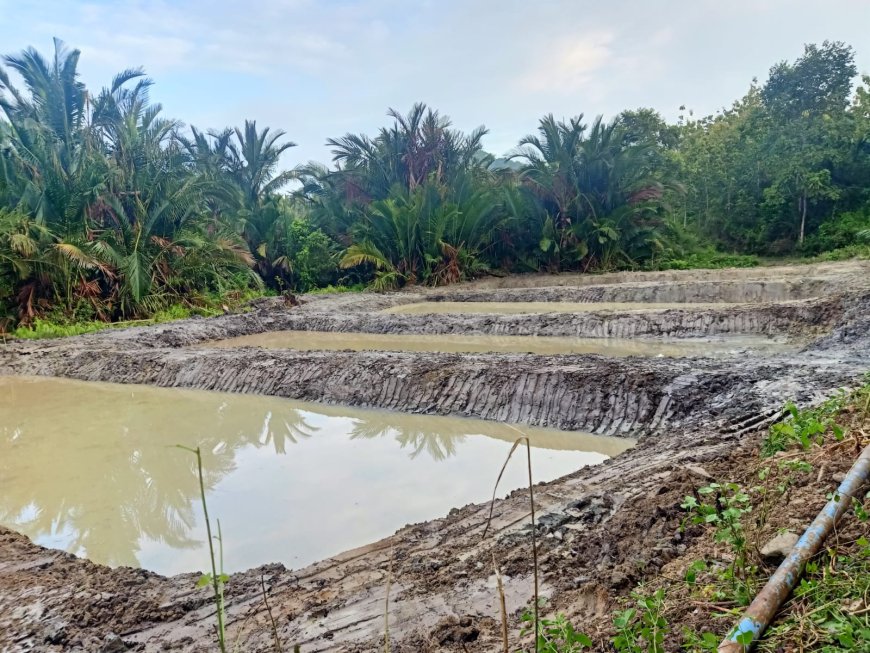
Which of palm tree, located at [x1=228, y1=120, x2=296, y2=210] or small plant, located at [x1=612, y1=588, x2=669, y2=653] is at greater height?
palm tree, located at [x1=228, y1=120, x2=296, y2=210]

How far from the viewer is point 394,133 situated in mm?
20172

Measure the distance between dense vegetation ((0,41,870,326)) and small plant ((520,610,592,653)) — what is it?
1280cm

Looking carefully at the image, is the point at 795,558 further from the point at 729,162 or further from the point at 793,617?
the point at 729,162

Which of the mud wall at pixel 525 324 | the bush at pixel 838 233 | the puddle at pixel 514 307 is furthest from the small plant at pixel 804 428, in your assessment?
the bush at pixel 838 233

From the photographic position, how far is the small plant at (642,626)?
1.59m

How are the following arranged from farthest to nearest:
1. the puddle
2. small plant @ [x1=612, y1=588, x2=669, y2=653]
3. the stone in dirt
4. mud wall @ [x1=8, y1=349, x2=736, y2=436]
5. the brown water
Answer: the puddle < the brown water < mud wall @ [x1=8, y1=349, x2=736, y2=436] < the stone in dirt < small plant @ [x1=612, y1=588, x2=669, y2=653]

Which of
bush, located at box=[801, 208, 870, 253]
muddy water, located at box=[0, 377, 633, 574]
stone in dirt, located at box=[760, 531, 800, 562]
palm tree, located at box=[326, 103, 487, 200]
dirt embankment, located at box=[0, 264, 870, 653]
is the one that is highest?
palm tree, located at box=[326, 103, 487, 200]

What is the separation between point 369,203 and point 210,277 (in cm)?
625

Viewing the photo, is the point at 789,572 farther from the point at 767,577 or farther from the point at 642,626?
the point at 642,626

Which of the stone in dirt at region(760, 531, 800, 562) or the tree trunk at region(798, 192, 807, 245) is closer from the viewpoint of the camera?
the stone in dirt at region(760, 531, 800, 562)

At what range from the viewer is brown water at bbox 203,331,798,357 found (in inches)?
316

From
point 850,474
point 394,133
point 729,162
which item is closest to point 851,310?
point 850,474

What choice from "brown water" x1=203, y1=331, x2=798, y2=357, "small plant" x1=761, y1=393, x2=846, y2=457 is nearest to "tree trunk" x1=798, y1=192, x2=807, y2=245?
"brown water" x1=203, y1=331, x2=798, y2=357

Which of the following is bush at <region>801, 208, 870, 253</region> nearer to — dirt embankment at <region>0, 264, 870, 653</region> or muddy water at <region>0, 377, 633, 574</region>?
dirt embankment at <region>0, 264, 870, 653</region>
